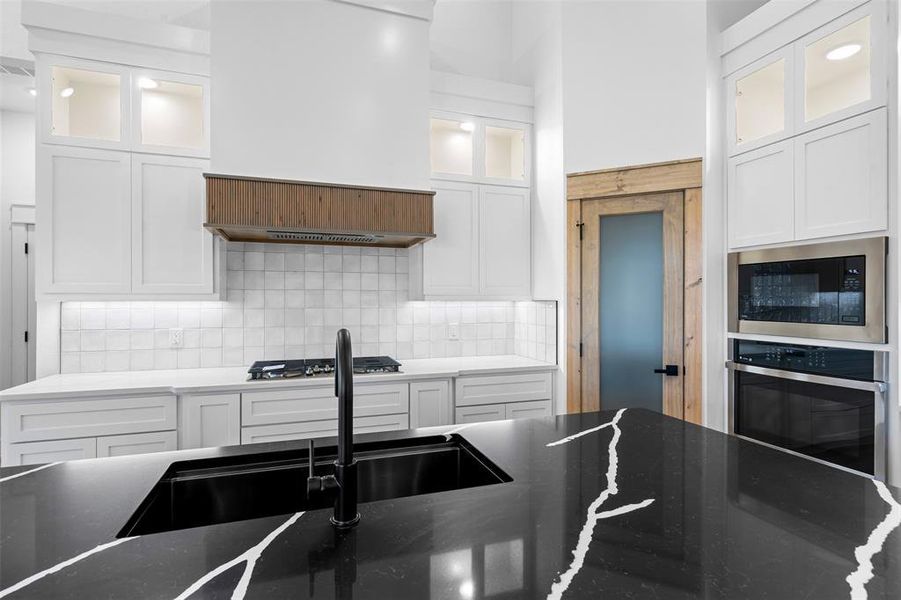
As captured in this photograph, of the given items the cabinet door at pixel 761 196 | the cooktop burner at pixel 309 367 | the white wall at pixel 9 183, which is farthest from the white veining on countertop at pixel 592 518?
the white wall at pixel 9 183

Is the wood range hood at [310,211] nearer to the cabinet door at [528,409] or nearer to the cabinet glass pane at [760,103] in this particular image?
the cabinet door at [528,409]

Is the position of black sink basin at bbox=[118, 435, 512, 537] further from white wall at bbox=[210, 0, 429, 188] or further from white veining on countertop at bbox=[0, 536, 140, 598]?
white wall at bbox=[210, 0, 429, 188]

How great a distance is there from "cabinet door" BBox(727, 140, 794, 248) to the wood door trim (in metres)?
0.20

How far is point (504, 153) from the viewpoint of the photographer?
3.52 meters

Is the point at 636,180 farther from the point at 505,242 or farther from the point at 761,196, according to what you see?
the point at 505,242

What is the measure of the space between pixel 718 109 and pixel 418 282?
206cm

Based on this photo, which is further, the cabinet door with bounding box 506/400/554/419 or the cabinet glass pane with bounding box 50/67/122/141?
the cabinet door with bounding box 506/400/554/419

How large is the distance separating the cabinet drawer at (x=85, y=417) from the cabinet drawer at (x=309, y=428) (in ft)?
1.34

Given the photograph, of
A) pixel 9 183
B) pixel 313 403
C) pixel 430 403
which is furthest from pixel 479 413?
pixel 9 183

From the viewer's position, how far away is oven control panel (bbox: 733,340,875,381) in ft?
6.34

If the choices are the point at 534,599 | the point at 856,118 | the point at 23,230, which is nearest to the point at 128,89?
the point at 23,230

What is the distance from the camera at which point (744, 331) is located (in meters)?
2.49

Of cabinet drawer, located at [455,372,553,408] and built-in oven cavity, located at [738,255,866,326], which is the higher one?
built-in oven cavity, located at [738,255,866,326]

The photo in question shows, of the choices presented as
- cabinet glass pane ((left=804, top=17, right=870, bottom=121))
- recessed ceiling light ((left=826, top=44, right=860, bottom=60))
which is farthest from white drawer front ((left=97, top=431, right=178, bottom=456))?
recessed ceiling light ((left=826, top=44, right=860, bottom=60))
